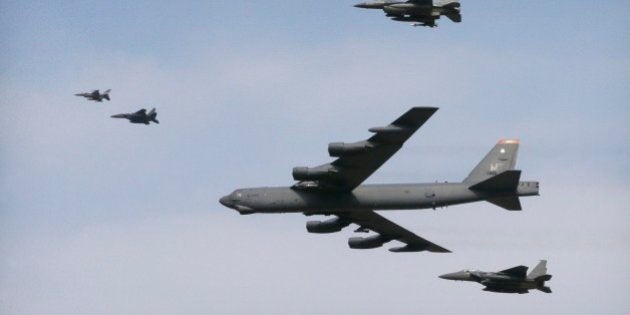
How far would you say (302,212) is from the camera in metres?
73.2

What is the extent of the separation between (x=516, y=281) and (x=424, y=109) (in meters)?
19.8

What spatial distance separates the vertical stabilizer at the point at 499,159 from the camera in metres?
73.8

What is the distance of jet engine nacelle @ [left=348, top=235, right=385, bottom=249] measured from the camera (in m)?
80.0

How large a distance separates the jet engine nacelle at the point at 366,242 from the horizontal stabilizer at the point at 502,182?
11646 mm

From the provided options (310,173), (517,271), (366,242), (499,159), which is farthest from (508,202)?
(366,242)

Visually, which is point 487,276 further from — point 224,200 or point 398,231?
point 224,200

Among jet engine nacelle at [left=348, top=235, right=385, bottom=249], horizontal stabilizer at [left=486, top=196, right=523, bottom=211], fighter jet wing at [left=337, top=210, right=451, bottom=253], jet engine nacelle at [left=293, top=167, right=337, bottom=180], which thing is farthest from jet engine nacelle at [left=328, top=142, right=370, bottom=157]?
jet engine nacelle at [left=348, top=235, right=385, bottom=249]

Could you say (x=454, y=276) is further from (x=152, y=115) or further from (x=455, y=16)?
(x=152, y=115)

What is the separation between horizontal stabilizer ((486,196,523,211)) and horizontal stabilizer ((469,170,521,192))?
78cm

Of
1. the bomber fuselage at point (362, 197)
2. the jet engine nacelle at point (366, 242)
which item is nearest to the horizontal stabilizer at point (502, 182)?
the bomber fuselage at point (362, 197)

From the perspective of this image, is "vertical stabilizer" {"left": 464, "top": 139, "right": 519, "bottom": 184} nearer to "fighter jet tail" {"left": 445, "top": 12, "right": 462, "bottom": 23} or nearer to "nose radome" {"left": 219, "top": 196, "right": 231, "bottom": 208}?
"fighter jet tail" {"left": 445, "top": 12, "right": 462, "bottom": 23}

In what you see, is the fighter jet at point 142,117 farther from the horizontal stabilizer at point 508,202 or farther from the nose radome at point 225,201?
the horizontal stabilizer at point 508,202

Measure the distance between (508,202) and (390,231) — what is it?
11.2 metres

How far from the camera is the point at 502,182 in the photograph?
69375 millimetres
